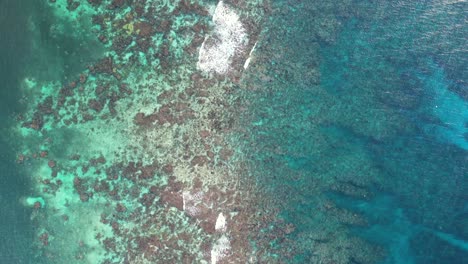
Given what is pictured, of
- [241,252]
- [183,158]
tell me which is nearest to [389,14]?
[183,158]

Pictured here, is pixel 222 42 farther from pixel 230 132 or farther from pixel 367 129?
pixel 367 129

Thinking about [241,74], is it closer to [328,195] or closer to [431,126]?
[328,195]

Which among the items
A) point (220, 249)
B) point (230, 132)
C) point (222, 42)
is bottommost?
point (220, 249)

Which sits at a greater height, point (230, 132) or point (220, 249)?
point (230, 132)

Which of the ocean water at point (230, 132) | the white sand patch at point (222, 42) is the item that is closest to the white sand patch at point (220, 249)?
the ocean water at point (230, 132)

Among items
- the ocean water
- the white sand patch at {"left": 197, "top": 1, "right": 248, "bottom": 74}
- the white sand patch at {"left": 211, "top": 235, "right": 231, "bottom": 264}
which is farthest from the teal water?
the white sand patch at {"left": 211, "top": 235, "right": 231, "bottom": 264}

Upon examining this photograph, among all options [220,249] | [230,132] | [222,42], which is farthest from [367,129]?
[220,249]
